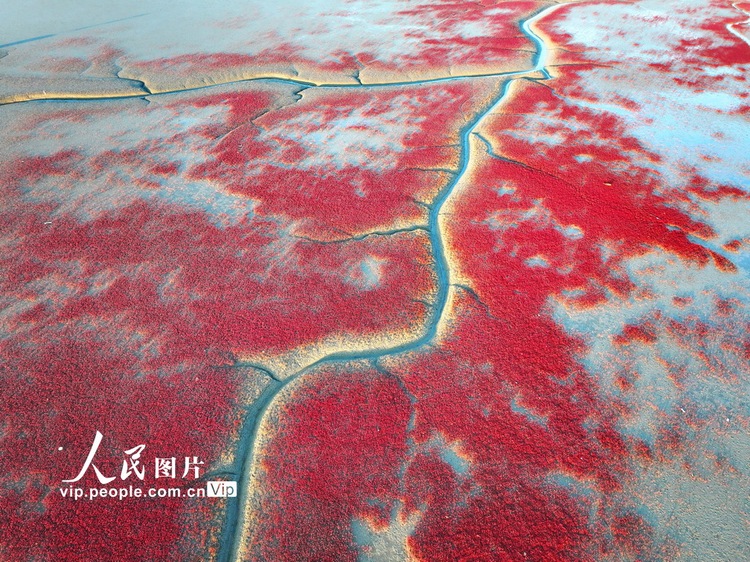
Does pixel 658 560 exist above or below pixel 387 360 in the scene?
below

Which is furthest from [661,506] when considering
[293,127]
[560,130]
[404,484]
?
[293,127]

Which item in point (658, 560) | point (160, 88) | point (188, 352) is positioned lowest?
point (658, 560)

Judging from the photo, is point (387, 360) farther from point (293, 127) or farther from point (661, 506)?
point (293, 127)

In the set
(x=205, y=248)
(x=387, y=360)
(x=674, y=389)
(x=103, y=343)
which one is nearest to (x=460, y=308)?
(x=387, y=360)

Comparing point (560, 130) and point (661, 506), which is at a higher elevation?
point (560, 130)

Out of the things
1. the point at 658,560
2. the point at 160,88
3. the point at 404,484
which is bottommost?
the point at 658,560

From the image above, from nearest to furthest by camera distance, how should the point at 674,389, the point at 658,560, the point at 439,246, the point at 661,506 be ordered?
the point at 658,560
the point at 661,506
the point at 674,389
the point at 439,246

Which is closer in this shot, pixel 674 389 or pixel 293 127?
pixel 674 389

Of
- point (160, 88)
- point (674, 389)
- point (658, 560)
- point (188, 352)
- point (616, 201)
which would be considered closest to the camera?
point (658, 560)

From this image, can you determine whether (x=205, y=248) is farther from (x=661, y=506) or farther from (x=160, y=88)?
(x=160, y=88)
